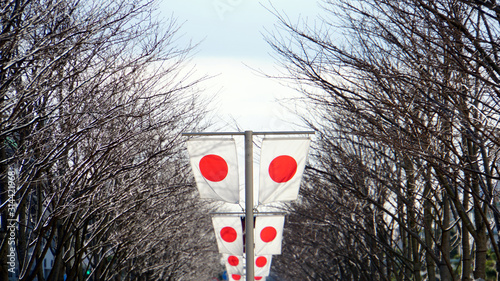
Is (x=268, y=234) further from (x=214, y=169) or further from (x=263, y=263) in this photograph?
(x=263, y=263)

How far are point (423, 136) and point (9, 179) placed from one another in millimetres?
6682

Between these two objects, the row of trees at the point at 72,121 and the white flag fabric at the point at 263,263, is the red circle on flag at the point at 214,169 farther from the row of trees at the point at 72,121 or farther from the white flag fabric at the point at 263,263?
the white flag fabric at the point at 263,263

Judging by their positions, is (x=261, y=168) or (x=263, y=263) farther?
(x=263, y=263)

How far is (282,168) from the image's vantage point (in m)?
8.34

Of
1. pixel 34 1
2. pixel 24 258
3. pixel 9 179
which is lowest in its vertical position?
pixel 24 258

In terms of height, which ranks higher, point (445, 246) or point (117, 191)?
point (117, 191)

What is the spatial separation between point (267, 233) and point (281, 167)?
2532 millimetres

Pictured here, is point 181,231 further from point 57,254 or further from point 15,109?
point 15,109

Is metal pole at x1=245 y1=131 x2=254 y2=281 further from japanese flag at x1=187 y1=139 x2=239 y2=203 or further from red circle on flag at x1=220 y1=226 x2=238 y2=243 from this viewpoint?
red circle on flag at x1=220 y1=226 x2=238 y2=243

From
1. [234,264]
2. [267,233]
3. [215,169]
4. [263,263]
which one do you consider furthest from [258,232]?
[234,264]

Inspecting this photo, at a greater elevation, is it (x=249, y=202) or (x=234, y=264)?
(x=234, y=264)

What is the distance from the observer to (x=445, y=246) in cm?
1432

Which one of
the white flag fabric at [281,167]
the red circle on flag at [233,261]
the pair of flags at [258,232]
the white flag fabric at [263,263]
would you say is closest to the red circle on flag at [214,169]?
the white flag fabric at [281,167]

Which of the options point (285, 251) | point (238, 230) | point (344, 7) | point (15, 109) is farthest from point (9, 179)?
point (285, 251)
